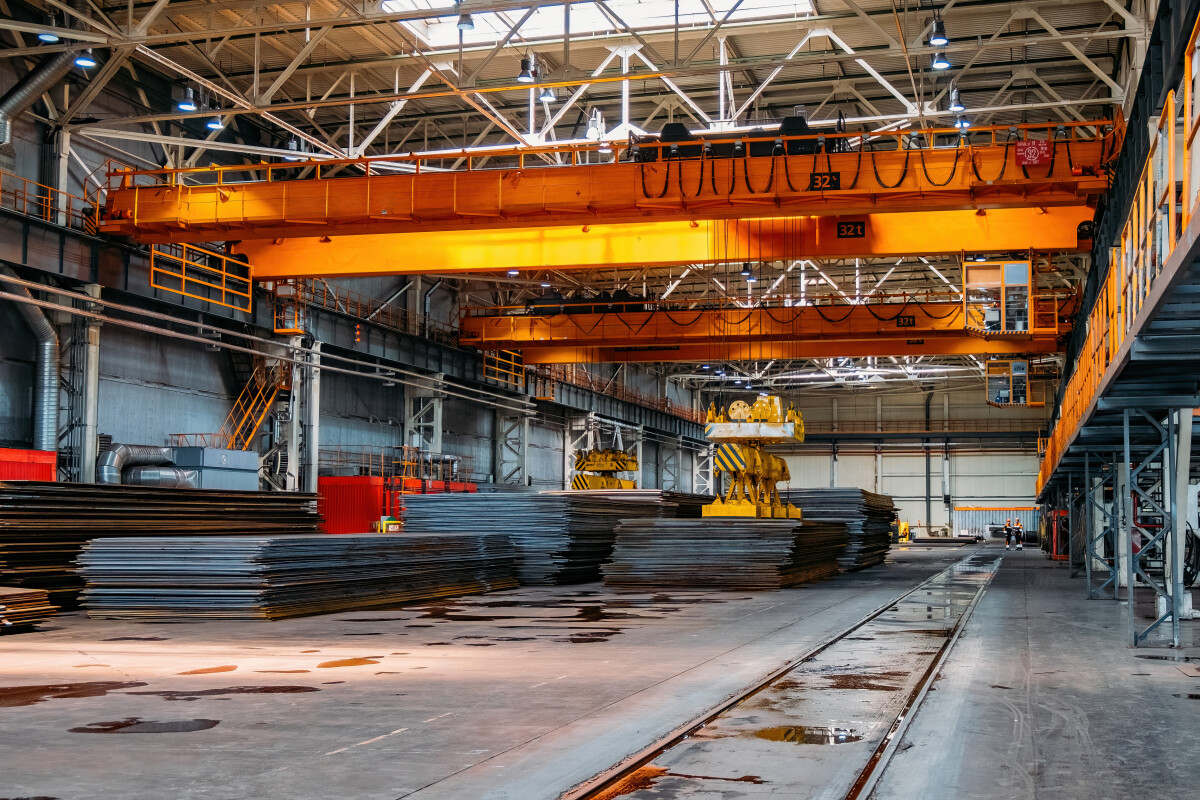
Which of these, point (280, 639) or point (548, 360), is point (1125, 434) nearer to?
point (280, 639)

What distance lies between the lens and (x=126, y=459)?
73.7 feet

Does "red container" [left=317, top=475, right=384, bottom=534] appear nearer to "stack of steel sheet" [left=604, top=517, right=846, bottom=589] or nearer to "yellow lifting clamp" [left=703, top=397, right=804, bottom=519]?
"yellow lifting clamp" [left=703, top=397, right=804, bottom=519]

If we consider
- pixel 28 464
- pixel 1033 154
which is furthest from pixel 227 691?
pixel 1033 154

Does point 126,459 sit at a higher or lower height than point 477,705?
higher

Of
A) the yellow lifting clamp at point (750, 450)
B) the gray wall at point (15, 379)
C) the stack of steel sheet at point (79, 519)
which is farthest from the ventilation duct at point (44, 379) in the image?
the yellow lifting clamp at point (750, 450)

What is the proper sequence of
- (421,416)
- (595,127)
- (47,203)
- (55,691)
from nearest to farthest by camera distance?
(55,691), (47,203), (595,127), (421,416)

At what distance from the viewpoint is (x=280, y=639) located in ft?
37.4

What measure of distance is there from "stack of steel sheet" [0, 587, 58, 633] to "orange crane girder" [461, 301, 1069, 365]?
20.7 meters

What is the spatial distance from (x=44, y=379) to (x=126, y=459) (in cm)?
214

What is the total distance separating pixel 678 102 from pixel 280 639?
18.7 metres

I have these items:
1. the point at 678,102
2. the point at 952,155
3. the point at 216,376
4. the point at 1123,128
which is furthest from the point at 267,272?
the point at 1123,128

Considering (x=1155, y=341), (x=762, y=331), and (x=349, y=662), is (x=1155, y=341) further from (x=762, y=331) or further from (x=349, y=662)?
(x=762, y=331)

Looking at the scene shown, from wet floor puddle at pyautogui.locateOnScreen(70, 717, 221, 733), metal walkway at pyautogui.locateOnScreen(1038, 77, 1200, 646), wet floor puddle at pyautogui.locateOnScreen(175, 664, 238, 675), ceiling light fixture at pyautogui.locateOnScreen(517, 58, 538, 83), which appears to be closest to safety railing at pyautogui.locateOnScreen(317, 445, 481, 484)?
ceiling light fixture at pyautogui.locateOnScreen(517, 58, 538, 83)

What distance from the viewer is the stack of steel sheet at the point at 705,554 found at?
18781 millimetres
